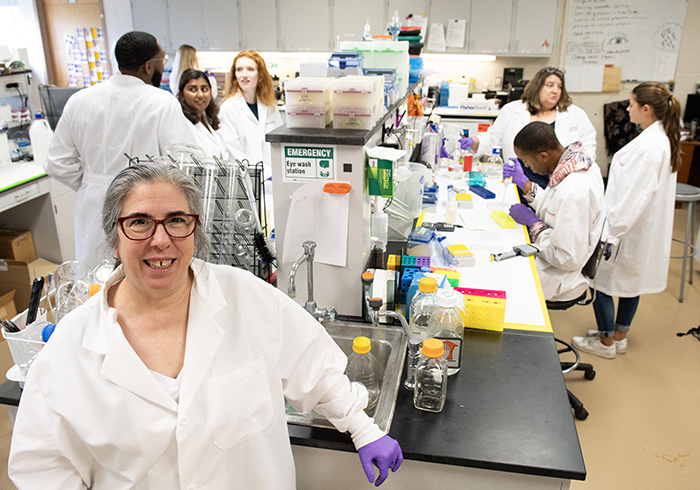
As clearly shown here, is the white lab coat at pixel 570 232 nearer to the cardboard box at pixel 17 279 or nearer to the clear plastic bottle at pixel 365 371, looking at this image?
the clear plastic bottle at pixel 365 371

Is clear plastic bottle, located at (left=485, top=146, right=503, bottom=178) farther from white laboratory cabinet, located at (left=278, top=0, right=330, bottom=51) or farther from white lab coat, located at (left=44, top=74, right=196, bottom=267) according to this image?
white laboratory cabinet, located at (left=278, top=0, right=330, bottom=51)

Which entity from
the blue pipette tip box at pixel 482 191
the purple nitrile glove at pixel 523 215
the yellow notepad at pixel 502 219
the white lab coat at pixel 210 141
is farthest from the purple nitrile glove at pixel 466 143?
the white lab coat at pixel 210 141

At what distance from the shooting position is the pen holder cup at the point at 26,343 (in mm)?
1486

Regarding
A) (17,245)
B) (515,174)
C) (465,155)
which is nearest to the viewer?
(515,174)

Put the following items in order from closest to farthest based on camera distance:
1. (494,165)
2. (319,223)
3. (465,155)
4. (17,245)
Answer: (319,223)
(17,245)
(494,165)
(465,155)

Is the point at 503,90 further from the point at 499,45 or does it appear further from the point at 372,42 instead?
the point at 372,42

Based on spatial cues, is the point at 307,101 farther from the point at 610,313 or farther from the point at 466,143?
the point at 466,143

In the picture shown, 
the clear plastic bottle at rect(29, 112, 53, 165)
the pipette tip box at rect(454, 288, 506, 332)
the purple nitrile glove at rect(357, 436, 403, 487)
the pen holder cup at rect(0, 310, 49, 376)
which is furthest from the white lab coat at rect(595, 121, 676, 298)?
the clear plastic bottle at rect(29, 112, 53, 165)

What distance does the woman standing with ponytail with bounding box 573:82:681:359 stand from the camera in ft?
9.33

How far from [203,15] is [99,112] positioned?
13.5ft

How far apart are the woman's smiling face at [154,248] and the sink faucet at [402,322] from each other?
683 mm

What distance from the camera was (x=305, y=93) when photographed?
184cm

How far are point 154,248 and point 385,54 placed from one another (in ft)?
6.17

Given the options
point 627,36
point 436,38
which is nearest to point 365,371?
point 436,38
